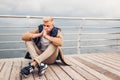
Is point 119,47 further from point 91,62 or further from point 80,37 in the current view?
point 91,62

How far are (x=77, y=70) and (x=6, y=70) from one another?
1.37 m

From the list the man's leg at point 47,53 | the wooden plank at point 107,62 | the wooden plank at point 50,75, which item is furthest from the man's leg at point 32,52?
the wooden plank at point 107,62

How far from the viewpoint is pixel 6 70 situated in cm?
509

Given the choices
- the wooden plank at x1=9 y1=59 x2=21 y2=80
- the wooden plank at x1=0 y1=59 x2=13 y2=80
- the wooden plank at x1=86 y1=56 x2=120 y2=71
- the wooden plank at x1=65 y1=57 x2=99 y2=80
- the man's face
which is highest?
the man's face

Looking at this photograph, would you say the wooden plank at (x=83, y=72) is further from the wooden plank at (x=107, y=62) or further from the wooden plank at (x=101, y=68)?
the wooden plank at (x=107, y=62)

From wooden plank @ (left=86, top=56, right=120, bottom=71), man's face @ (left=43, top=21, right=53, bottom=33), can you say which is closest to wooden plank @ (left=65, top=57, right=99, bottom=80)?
wooden plank @ (left=86, top=56, right=120, bottom=71)

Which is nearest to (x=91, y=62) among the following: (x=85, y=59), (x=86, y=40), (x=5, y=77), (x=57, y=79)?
(x=85, y=59)

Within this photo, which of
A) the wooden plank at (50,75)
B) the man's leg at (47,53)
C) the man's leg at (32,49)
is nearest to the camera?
the wooden plank at (50,75)

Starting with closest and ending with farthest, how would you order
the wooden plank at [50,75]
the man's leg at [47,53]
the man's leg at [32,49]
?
the wooden plank at [50,75] → the man's leg at [47,53] → the man's leg at [32,49]

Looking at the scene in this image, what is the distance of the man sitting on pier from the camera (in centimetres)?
487

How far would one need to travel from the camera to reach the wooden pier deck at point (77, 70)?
15.1ft

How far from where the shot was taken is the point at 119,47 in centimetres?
775

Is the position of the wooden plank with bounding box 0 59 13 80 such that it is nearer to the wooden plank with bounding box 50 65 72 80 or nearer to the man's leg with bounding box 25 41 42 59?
the man's leg with bounding box 25 41 42 59

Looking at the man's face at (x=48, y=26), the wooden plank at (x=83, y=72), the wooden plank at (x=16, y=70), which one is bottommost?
the wooden plank at (x=16, y=70)
